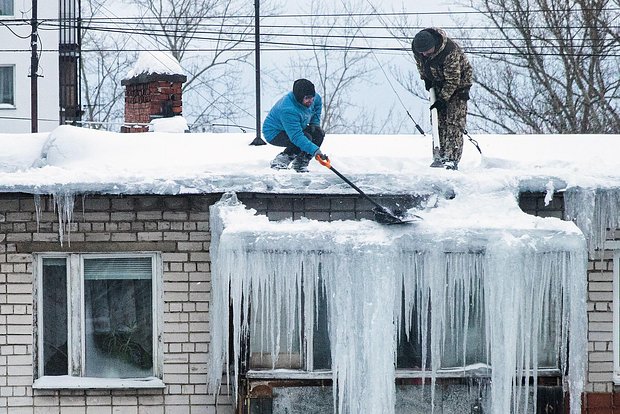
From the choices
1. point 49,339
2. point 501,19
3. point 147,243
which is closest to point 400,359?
point 147,243

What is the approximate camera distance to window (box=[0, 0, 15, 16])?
2922 centimetres

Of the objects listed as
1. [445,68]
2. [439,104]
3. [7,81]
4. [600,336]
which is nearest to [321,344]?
[600,336]

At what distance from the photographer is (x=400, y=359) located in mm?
8156

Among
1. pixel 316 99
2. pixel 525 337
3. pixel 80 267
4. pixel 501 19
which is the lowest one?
pixel 525 337

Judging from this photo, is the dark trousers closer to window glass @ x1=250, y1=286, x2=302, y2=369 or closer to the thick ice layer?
the thick ice layer

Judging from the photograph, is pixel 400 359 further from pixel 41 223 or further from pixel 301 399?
pixel 41 223

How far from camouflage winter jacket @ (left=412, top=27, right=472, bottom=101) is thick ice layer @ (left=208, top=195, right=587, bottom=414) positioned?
134 cm

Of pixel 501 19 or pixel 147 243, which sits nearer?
pixel 147 243

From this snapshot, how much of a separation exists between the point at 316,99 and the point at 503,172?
5.87ft

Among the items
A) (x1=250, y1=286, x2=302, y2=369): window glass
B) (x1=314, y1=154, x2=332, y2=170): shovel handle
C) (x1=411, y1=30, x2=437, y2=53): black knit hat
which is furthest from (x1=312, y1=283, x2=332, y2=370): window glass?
(x1=411, y1=30, x2=437, y2=53): black knit hat

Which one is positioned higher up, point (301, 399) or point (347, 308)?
point (347, 308)

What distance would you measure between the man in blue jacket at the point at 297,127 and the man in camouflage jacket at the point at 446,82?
1.01m

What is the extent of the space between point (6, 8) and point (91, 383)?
915 inches

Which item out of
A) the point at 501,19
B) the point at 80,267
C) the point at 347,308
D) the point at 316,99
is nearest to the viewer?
the point at 347,308
